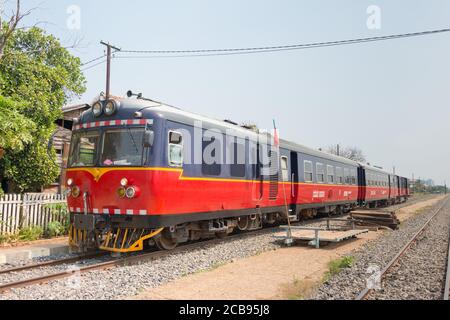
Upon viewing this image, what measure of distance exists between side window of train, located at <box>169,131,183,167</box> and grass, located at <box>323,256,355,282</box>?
3.63 m

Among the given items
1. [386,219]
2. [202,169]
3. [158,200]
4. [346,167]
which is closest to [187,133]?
[202,169]

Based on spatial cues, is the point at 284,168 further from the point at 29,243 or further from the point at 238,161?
the point at 29,243

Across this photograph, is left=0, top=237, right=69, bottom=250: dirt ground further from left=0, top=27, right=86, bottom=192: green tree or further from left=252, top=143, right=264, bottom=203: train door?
left=252, top=143, right=264, bottom=203: train door

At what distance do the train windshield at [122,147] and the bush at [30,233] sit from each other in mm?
4075

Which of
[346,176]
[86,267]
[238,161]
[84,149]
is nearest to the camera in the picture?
[86,267]

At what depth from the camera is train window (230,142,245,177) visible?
394 inches

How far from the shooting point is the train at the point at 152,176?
7.46 m

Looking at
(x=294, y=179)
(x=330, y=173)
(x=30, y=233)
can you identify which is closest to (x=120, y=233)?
(x=30, y=233)

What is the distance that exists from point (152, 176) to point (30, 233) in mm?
5093

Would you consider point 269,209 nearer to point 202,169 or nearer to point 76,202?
point 202,169

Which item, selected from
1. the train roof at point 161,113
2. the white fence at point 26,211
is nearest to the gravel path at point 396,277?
the train roof at point 161,113

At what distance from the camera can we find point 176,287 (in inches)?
225

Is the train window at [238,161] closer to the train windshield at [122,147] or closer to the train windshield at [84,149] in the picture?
the train windshield at [122,147]

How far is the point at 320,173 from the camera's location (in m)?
16.6
